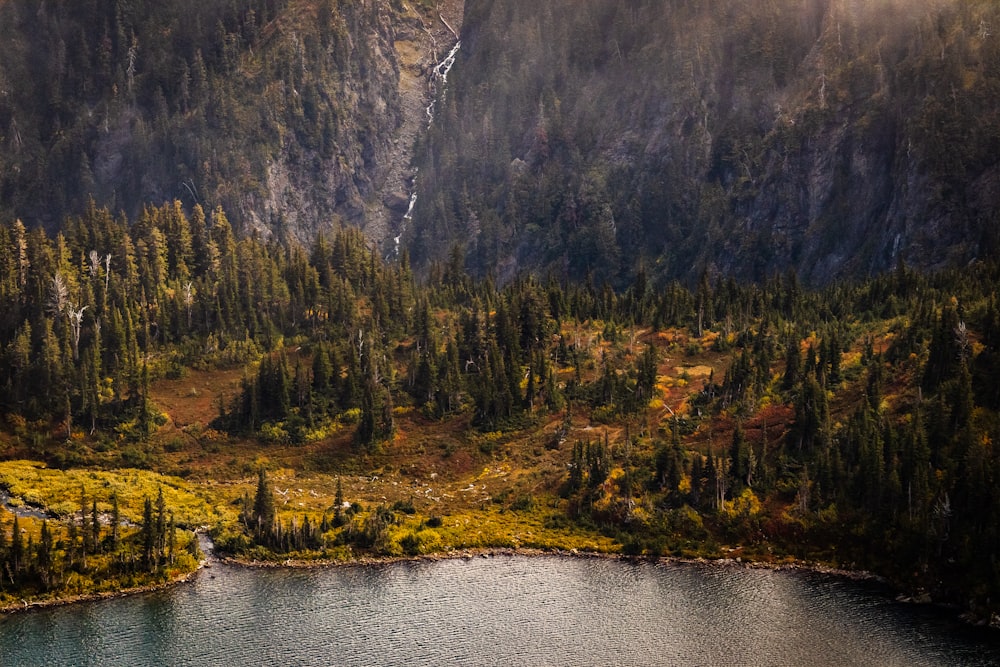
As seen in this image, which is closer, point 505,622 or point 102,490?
point 505,622

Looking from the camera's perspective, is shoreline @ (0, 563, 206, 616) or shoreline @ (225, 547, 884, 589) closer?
shoreline @ (0, 563, 206, 616)

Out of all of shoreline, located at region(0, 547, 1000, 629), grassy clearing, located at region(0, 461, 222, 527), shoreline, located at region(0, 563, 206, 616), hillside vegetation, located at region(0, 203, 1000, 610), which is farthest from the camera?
grassy clearing, located at region(0, 461, 222, 527)

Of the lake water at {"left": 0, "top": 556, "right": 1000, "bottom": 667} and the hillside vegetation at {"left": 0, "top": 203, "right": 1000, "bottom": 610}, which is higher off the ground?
the hillside vegetation at {"left": 0, "top": 203, "right": 1000, "bottom": 610}

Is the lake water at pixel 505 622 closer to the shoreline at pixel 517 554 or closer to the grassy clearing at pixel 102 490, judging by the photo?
the shoreline at pixel 517 554

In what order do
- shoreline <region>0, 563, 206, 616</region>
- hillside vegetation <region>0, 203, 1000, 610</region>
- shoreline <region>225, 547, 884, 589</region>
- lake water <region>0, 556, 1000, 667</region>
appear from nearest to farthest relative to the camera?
1. lake water <region>0, 556, 1000, 667</region>
2. shoreline <region>0, 563, 206, 616</region>
3. hillside vegetation <region>0, 203, 1000, 610</region>
4. shoreline <region>225, 547, 884, 589</region>

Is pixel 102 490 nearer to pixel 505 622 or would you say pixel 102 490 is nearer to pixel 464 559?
pixel 464 559

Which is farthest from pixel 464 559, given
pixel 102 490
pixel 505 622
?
pixel 102 490

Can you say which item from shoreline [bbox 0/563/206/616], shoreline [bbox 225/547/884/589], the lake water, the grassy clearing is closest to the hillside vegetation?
the grassy clearing

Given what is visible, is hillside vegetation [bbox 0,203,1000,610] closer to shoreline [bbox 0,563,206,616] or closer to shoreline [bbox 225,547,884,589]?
shoreline [bbox 225,547,884,589]

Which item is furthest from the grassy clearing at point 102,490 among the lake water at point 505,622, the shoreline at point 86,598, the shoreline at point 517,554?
the lake water at point 505,622

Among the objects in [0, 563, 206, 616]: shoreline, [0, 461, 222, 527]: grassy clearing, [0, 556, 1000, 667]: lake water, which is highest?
[0, 461, 222, 527]: grassy clearing

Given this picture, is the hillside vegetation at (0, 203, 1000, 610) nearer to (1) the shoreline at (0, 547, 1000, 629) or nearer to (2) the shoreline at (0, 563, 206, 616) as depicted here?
(1) the shoreline at (0, 547, 1000, 629)
